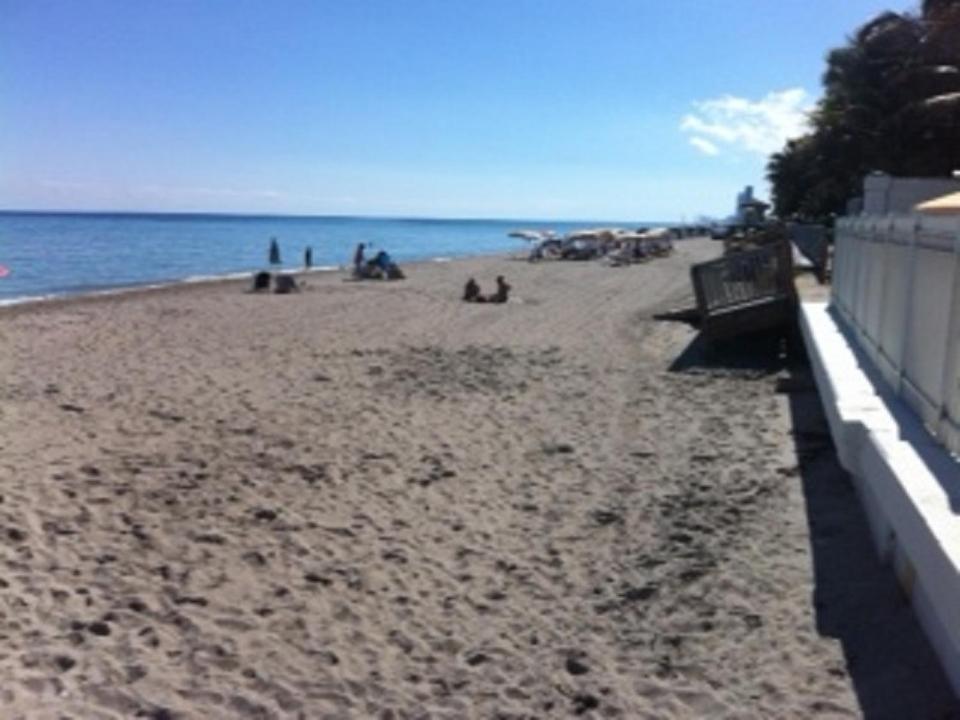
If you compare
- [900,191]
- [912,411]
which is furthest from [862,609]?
[900,191]

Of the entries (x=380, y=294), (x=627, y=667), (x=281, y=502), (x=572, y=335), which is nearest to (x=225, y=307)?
(x=380, y=294)

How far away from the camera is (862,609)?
5.15m

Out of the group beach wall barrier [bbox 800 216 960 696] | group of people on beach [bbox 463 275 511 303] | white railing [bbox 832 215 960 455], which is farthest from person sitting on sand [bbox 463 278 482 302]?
beach wall barrier [bbox 800 216 960 696]

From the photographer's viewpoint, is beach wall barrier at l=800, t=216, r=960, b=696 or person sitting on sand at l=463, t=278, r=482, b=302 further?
person sitting on sand at l=463, t=278, r=482, b=302

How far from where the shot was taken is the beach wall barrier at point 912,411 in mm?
3850

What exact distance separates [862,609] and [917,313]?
1639 mm

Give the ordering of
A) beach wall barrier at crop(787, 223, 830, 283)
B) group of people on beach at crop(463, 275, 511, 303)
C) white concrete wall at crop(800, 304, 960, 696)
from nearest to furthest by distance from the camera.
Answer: white concrete wall at crop(800, 304, 960, 696), beach wall barrier at crop(787, 223, 830, 283), group of people on beach at crop(463, 275, 511, 303)

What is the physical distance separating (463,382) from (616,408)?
257 centimetres

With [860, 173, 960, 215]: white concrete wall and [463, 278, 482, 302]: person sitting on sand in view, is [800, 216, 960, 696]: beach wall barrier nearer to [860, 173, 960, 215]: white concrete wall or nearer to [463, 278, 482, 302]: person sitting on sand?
[860, 173, 960, 215]: white concrete wall

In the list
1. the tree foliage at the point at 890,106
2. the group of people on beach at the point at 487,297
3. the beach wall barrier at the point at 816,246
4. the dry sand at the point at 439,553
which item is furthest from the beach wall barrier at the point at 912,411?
the tree foliage at the point at 890,106

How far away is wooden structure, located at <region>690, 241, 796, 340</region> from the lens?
14.1 metres

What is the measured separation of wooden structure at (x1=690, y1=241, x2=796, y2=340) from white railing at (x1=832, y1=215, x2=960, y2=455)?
557 centimetres

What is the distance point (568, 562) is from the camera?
6.38 meters

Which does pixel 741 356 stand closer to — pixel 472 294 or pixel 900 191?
pixel 900 191
